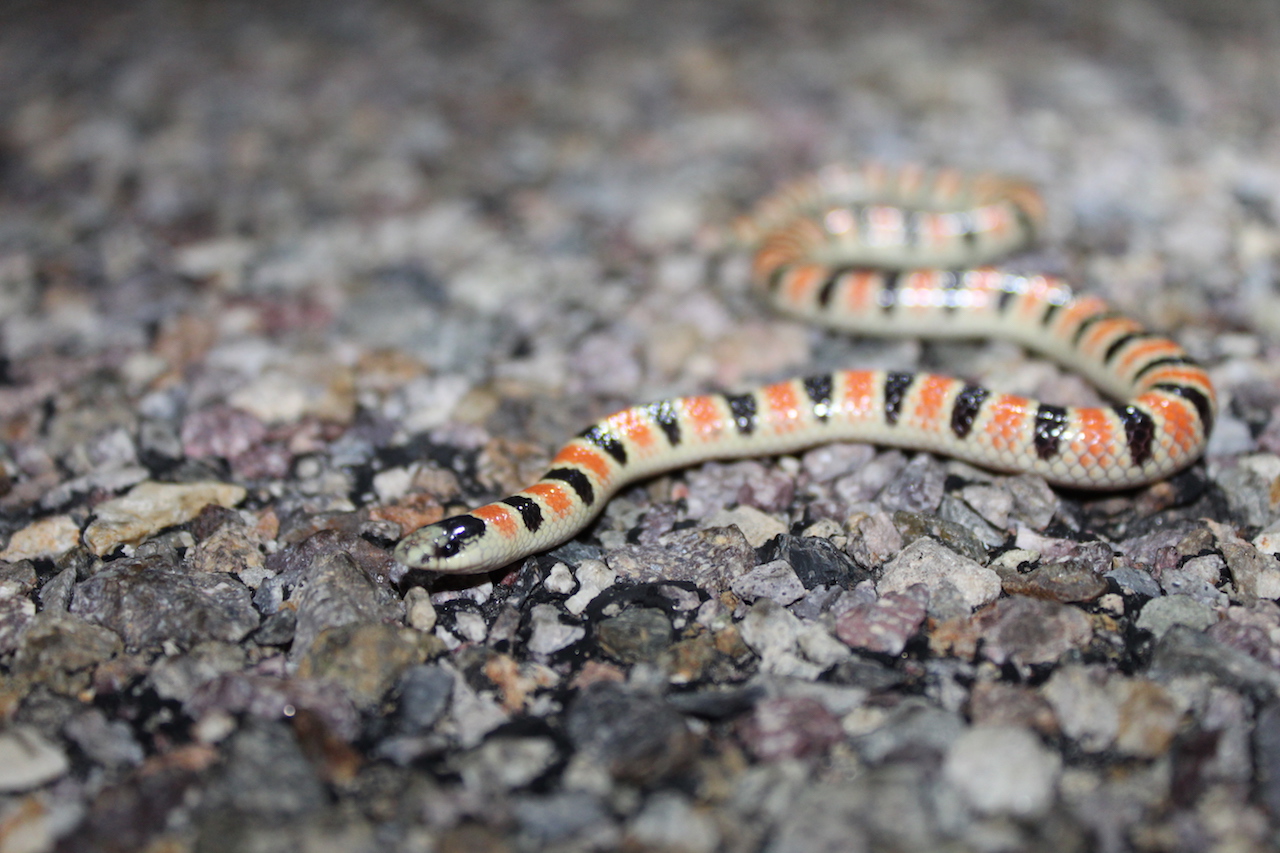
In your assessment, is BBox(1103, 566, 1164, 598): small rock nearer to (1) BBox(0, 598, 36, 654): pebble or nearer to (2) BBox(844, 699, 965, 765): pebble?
(2) BBox(844, 699, 965, 765): pebble

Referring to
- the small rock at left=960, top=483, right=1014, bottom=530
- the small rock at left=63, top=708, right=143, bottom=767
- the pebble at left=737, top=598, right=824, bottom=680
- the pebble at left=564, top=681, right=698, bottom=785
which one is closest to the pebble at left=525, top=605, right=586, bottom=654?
the pebble at left=564, top=681, right=698, bottom=785

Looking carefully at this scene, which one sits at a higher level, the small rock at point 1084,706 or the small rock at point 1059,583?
the small rock at point 1059,583

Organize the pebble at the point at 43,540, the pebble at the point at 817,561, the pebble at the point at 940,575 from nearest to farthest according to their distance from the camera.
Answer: the pebble at the point at 940,575, the pebble at the point at 817,561, the pebble at the point at 43,540

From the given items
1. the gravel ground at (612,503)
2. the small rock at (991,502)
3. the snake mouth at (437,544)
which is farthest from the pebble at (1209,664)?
the snake mouth at (437,544)

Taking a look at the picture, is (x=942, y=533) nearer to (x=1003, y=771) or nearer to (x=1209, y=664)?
(x=1209, y=664)

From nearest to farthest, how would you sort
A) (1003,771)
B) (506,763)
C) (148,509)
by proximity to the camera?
1. (1003,771)
2. (506,763)
3. (148,509)

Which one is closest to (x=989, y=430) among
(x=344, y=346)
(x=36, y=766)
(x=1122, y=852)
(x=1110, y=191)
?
(x=1122, y=852)

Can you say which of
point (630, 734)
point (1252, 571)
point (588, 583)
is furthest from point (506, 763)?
point (1252, 571)

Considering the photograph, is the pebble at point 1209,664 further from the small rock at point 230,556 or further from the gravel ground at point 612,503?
the small rock at point 230,556
